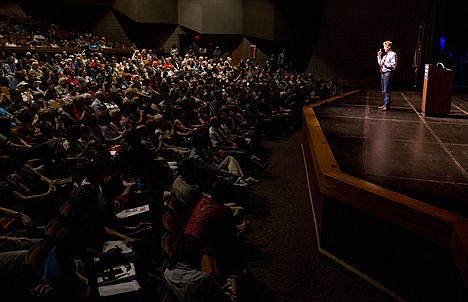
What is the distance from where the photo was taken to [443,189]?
3.51m

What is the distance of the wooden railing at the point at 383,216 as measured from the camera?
264cm

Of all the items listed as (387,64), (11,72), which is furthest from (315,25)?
(11,72)

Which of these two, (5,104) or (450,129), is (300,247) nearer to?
(450,129)

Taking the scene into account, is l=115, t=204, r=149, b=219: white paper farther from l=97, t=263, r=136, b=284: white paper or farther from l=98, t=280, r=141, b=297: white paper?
l=98, t=280, r=141, b=297: white paper

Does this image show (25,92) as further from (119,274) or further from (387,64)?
(387,64)

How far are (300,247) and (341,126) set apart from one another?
9.25 feet

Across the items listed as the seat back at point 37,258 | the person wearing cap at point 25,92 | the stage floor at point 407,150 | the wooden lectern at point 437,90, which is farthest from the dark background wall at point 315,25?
the seat back at point 37,258

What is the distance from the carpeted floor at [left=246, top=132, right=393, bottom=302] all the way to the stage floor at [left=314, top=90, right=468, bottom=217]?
0.84m

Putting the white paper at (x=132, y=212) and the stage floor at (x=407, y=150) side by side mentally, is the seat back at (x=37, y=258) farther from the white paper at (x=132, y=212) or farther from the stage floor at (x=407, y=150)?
the stage floor at (x=407, y=150)

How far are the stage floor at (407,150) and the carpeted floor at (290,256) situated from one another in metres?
0.84

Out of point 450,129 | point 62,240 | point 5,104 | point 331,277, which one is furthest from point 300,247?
point 5,104

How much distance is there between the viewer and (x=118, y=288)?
8.63ft

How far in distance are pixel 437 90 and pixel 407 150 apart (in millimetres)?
2729

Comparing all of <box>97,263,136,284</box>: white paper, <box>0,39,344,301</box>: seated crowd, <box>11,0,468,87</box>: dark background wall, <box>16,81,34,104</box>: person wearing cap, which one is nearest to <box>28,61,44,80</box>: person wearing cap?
<box>0,39,344,301</box>: seated crowd
